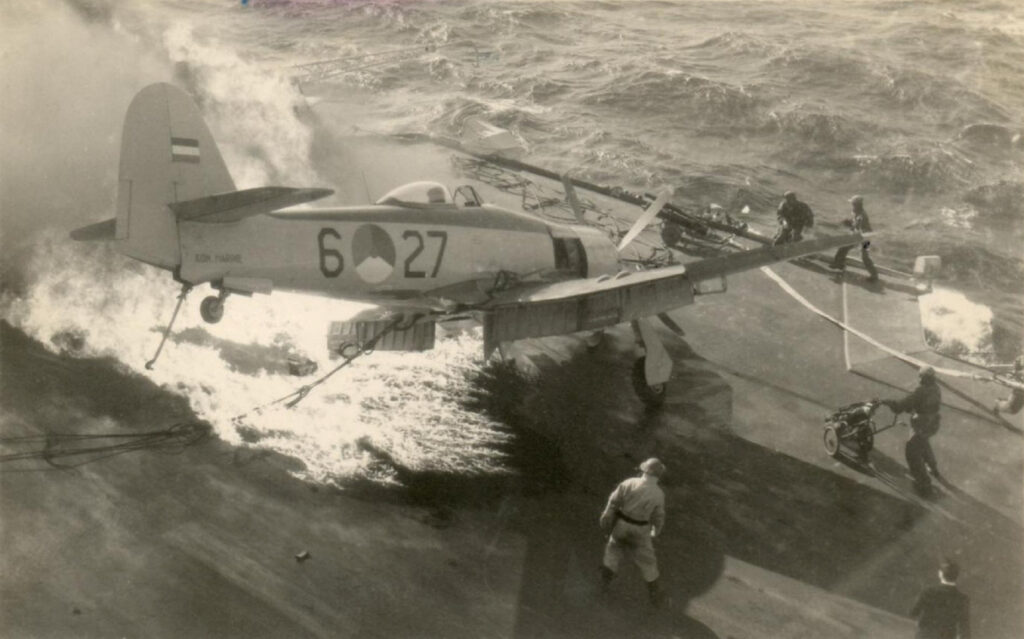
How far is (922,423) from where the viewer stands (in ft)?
34.7

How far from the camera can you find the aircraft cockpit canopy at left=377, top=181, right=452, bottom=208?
455 inches

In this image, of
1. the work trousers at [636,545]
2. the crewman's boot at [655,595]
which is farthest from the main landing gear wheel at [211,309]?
the crewman's boot at [655,595]

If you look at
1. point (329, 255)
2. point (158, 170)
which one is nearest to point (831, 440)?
point (329, 255)

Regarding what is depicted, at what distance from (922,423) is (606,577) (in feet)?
16.9

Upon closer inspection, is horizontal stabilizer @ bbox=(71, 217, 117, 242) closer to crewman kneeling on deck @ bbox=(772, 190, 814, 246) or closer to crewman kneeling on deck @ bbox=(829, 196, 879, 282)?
crewman kneeling on deck @ bbox=(772, 190, 814, 246)

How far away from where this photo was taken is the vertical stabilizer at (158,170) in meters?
9.01

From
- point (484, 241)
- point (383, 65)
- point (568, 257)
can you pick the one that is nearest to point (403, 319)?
point (484, 241)

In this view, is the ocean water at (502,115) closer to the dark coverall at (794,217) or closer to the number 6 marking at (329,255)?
the number 6 marking at (329,255)

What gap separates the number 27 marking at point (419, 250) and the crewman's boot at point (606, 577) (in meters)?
5.08

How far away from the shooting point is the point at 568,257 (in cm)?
1327

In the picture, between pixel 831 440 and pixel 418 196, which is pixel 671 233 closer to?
pixel 831 440

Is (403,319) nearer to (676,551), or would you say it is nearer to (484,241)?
(484,241)

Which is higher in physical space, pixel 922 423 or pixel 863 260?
pixel 922 423

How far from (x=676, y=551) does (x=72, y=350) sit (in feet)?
30.7
